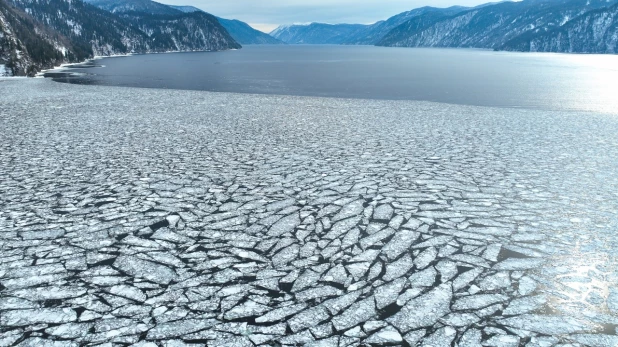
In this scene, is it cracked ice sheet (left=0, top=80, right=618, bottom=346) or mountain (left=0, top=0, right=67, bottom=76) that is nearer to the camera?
cracked ice sheet (left=0, top=80, right=618, bottom=346)

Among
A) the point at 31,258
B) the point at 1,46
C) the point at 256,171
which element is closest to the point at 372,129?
the point at 256,171

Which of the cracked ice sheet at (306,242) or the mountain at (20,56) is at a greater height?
the mountain at (20,56)

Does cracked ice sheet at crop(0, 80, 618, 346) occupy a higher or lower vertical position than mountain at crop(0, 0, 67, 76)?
lower

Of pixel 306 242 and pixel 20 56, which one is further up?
pixel 20 56

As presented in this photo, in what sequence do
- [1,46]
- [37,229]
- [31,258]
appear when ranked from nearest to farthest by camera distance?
[31,258] → [37,229] → [1,46]

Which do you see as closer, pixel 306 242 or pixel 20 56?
pixel 306 242

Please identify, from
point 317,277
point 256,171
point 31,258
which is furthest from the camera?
point 256,171

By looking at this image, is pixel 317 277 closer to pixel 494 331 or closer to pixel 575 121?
pixel 494 331

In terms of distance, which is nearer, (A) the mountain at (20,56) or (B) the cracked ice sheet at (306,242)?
(B) the cracked ice sheet at (306,242)
